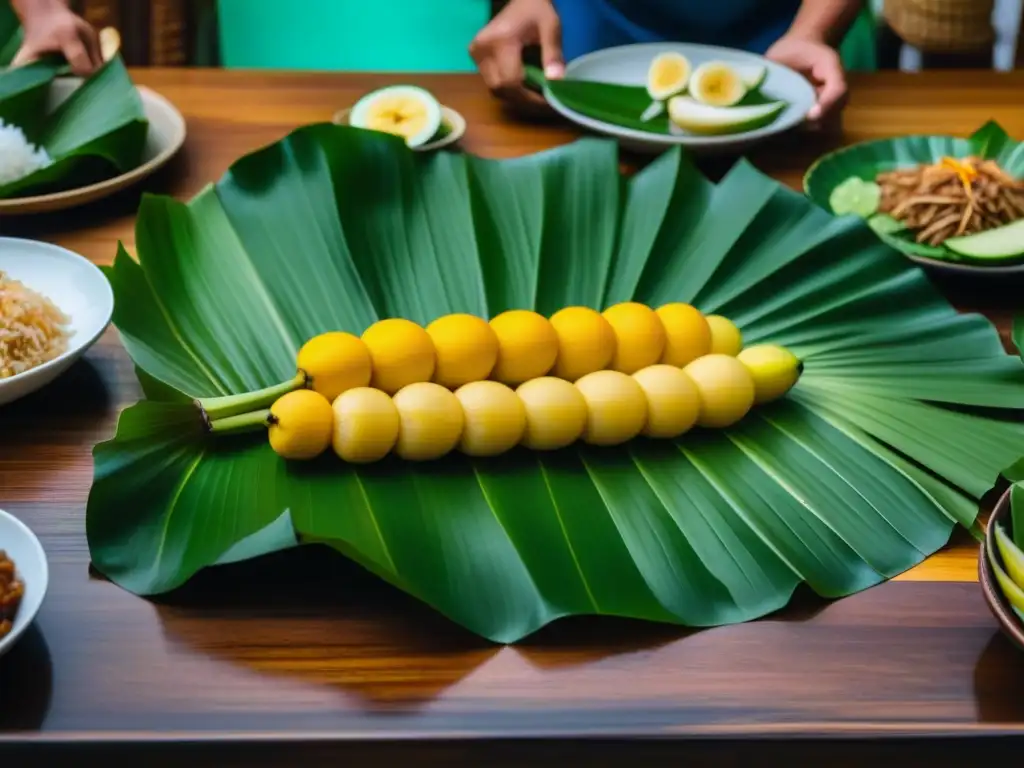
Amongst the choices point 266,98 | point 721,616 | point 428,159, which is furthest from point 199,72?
point 721,616

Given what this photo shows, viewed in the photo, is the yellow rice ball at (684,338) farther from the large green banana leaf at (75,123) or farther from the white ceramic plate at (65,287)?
the large green banana leaf at (75,123)

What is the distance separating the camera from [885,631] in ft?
2.59

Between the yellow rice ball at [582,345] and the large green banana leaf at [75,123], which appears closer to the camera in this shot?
the yellow rice ball at [582,345]

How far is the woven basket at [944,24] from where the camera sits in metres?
2.39

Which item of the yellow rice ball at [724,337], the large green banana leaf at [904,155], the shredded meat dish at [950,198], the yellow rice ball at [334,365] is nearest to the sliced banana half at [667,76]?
the large green banana leaf at [904,155]

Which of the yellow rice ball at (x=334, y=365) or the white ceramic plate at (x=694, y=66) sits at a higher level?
the yellow rice ball at (x=334, y=365)

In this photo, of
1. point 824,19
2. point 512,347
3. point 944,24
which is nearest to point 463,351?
point 512,347

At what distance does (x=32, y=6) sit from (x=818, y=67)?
1312 millimetres

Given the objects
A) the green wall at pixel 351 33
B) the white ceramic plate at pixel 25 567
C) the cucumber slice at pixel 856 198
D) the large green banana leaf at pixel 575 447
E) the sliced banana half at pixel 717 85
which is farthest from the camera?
the green wall at pixel 351 33

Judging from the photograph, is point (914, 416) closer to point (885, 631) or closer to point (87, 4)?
point (885, 631)

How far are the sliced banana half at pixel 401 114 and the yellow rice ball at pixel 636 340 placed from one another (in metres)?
0.59

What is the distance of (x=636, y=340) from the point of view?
3.27 ft

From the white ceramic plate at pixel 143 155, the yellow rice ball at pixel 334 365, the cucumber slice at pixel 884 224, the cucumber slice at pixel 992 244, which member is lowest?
the white ceramic plate at pixel 143 155

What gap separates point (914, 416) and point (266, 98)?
119 centimetres
